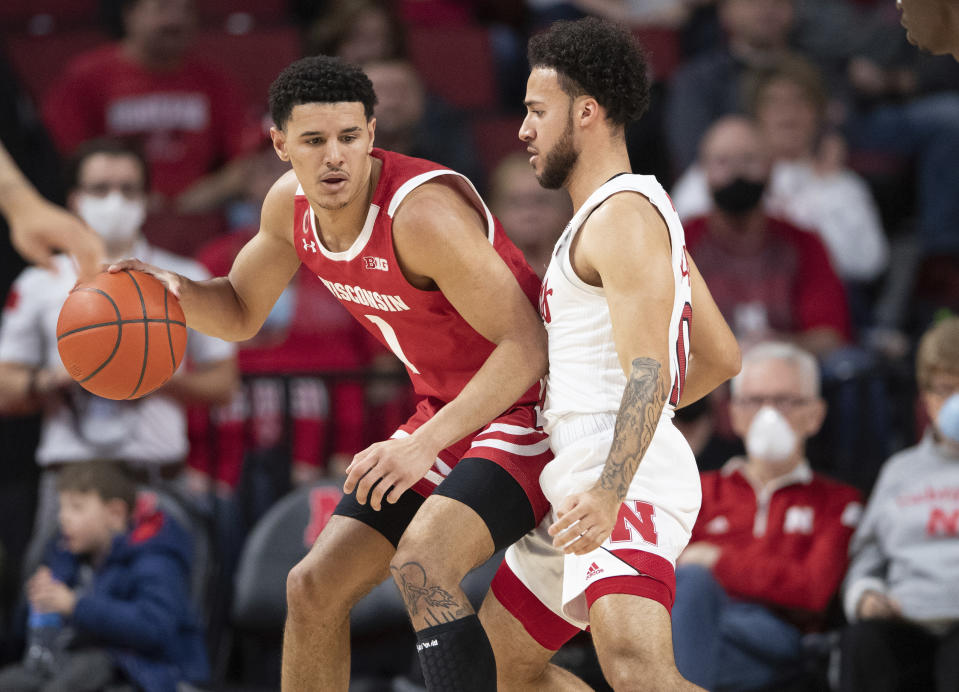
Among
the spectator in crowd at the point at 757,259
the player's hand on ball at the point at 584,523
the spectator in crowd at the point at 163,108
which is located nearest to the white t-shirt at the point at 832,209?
the spectator in crowd at the point at 757,259

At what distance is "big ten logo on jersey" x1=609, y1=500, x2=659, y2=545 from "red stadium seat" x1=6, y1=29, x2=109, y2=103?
19.4ft

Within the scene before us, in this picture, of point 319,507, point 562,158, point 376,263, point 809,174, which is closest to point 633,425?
point 562,158

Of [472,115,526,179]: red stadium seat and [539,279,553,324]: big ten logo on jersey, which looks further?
[472,115,526,179]: red stadium seat

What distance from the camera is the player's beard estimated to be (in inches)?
138

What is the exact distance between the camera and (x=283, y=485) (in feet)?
20.0

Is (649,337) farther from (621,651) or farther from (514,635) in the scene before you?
(514,635)

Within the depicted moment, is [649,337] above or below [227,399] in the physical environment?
above

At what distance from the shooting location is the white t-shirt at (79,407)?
5.82 meters

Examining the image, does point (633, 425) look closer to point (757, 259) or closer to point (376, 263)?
point (376, 263)

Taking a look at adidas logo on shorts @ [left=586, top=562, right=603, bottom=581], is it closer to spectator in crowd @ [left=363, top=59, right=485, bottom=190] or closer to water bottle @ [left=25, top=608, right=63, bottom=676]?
water bottle @ [left=25, top=608, right=63, bottom=676]

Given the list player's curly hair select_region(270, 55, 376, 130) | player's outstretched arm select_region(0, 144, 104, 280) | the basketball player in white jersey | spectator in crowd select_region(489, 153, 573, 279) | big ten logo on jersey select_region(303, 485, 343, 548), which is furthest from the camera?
spectator in crowd select_region(489, 153, 573, 279)

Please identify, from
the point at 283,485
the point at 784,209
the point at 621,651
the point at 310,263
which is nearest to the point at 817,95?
the point at 784,209

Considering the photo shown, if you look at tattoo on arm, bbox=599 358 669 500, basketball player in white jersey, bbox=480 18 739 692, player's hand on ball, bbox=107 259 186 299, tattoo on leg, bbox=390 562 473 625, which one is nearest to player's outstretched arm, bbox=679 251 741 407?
basketball player in white jersey, bbox=480 18 739 692

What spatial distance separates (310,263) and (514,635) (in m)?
1.19
